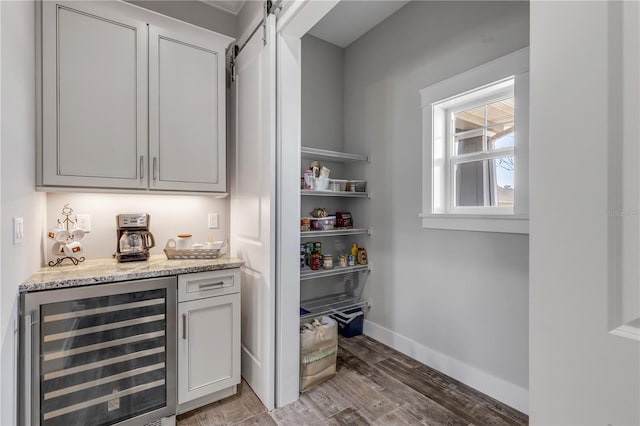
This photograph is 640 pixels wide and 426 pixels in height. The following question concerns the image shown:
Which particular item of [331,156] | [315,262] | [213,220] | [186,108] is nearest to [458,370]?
[315,262]

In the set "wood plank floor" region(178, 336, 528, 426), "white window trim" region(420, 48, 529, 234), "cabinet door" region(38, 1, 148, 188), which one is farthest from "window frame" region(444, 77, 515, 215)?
"cabinet door" region(38, 1, 148, 188)

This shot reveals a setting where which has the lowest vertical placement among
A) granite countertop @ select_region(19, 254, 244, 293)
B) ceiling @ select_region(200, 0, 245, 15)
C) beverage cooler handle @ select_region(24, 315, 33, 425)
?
beverage cooler handle @ select_region(24, 315, 33, 425)

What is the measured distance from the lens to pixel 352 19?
113 inches

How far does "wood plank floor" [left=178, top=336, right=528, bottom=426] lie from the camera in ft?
5.95

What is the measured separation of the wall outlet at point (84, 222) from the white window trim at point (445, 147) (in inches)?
95.7

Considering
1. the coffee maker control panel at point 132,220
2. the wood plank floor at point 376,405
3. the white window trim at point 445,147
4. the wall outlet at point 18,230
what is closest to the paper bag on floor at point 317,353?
the wood plank floor at point 376,405

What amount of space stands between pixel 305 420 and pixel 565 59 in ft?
6.74

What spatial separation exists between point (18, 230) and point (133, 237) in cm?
68

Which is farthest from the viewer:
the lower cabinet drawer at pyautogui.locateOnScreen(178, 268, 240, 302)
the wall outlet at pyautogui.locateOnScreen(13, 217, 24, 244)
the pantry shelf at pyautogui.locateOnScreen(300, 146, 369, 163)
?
the pantry shelf at pyautogui.locateOnScreen(300, 146, 369, 163)

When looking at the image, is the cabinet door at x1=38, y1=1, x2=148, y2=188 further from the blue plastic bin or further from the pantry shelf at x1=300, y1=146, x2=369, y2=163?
the blue plastic bin

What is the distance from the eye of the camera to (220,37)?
7.26ft

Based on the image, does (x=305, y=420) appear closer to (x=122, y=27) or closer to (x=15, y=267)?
(x=15, y=267)

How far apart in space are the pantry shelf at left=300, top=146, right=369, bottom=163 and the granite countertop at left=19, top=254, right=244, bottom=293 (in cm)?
125

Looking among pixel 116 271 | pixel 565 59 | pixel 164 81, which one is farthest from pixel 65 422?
pixel 565 59
